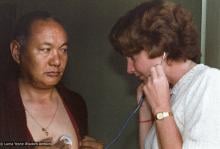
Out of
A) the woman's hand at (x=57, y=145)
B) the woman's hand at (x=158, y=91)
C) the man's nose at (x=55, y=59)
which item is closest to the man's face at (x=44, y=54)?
the man's nose at (x=55, y=59)

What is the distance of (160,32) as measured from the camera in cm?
111

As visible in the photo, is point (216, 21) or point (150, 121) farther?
point (216, 21)

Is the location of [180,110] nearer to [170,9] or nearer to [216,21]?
[170,9]

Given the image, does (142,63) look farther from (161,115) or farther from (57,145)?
(57,145)

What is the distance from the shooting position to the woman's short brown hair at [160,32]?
3.67ft

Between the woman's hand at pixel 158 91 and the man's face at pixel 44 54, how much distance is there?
30 centimetres

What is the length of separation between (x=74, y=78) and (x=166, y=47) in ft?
1.09

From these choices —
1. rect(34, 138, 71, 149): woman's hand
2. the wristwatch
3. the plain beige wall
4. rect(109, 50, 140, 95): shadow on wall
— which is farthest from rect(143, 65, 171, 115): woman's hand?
the plain beige wall

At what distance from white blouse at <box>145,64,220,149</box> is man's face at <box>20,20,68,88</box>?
39cm

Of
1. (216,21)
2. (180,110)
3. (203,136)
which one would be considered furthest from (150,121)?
(216,21)

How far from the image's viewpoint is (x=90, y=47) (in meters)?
1.29

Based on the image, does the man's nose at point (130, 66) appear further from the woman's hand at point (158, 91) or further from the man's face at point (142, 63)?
the woman's hand at point (158, 91)

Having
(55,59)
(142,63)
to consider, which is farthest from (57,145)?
(142,63)

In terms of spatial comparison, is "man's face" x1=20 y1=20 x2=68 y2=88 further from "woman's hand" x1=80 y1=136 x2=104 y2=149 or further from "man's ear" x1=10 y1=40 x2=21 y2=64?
"woman's hand" x1=80 y1=136 x2=104 y2=149
